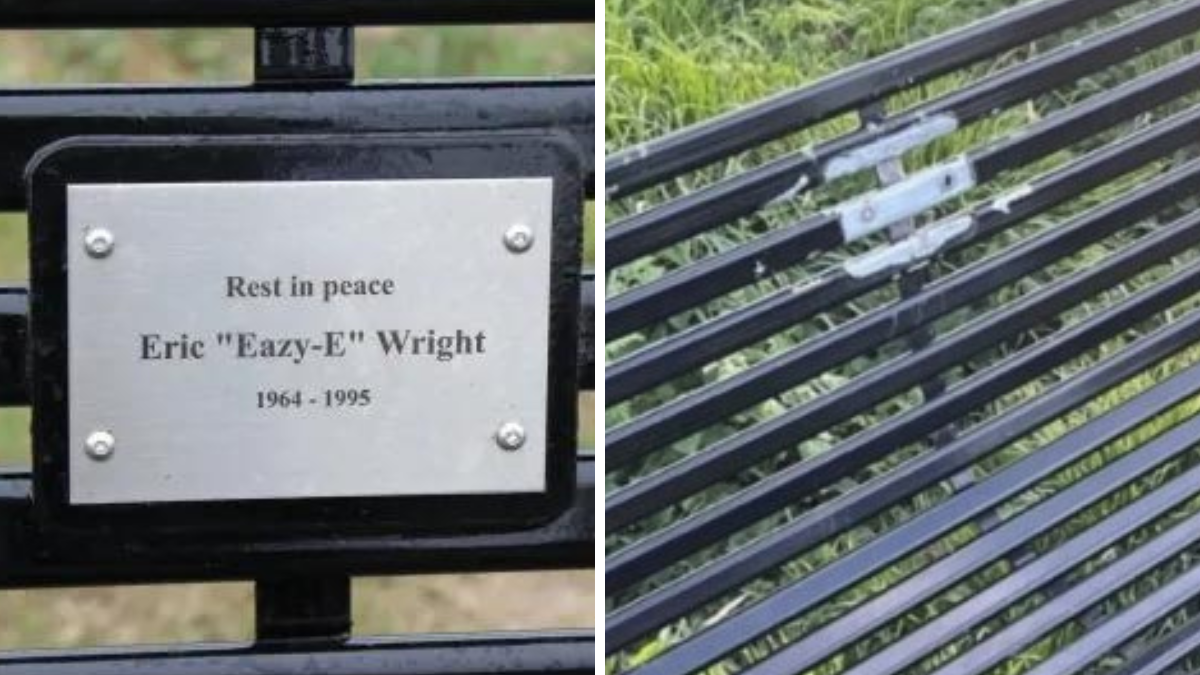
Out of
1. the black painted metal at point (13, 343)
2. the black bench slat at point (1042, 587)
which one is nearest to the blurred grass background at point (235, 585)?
the black bench slat at point (1042, 587)

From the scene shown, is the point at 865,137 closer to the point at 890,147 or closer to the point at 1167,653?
the point at 890,147

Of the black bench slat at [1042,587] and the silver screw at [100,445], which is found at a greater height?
the silver screw at [100,445]

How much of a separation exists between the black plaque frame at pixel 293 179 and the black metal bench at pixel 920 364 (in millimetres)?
34

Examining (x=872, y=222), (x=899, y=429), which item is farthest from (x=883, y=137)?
(x=899, y=429)

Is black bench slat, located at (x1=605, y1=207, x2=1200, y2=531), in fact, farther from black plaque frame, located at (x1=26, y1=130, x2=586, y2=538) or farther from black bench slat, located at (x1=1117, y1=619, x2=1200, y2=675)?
black bench slat, located at (x1=1117, y1=619, x2=1200, y2=675)

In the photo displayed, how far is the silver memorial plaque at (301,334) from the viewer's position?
1.38m

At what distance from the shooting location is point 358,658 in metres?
1.53

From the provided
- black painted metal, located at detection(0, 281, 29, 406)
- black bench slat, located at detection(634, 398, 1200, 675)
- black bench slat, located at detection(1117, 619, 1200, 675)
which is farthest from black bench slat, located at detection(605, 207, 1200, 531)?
black painted metal, located at detection(0, 281, 29, 406)

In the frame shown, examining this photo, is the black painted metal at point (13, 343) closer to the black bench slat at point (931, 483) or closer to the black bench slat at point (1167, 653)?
the black bench slat at point (931, 483)

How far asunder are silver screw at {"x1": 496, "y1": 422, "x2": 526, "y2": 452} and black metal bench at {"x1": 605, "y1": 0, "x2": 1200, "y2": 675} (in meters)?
0.06

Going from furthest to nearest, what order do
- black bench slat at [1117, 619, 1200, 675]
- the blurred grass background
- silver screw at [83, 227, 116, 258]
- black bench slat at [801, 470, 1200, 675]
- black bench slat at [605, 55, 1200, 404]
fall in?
the blurred grass background
black bench slat at [1117, 619, 1200, 675]
black bench slat at [801, 470, 1200, 675]
black bench slat at [605, 55, 1200, 404]
silver screw at [83, 227, 116, 258]

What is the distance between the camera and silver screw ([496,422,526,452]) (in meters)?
1.46

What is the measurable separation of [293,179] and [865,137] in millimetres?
381

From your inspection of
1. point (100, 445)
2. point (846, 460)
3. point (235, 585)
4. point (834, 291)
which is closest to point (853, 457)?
point (846, 460)
